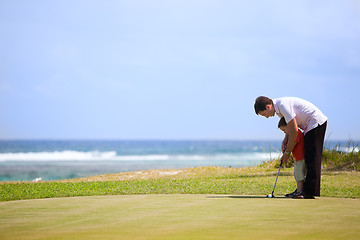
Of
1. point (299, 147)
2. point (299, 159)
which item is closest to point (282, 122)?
point (299, 147)

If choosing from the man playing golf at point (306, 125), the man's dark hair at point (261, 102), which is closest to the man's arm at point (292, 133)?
the man playing golf at point (306, 125)

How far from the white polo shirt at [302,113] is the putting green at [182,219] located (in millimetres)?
1192

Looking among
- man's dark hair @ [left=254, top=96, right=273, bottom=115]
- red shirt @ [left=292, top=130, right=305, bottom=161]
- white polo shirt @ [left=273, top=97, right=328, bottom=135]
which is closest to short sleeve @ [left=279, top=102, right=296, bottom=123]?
white polo shirt @ [left=273, top=97, right=328, bottom=135]

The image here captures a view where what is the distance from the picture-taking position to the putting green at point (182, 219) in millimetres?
4574

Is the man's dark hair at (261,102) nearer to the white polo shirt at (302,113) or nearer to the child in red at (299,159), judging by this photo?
the white polo shirt at (302,113)

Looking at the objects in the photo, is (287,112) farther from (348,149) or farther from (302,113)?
(348,149)

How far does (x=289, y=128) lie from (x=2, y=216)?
4.19m

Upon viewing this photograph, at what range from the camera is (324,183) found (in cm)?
1036

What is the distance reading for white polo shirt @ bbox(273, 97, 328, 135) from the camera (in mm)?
7227

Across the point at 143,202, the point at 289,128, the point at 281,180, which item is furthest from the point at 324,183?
the point at 143,202

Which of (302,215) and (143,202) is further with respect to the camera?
(143,202)

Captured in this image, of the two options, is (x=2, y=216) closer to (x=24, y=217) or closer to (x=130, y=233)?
(x=24, y=217)

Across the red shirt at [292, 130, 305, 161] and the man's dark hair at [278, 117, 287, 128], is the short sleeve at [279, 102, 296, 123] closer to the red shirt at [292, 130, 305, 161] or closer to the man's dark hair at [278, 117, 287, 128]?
the man's dark hair at [278, 117, 287, 128]

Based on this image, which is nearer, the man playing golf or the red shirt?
the man playing golf
